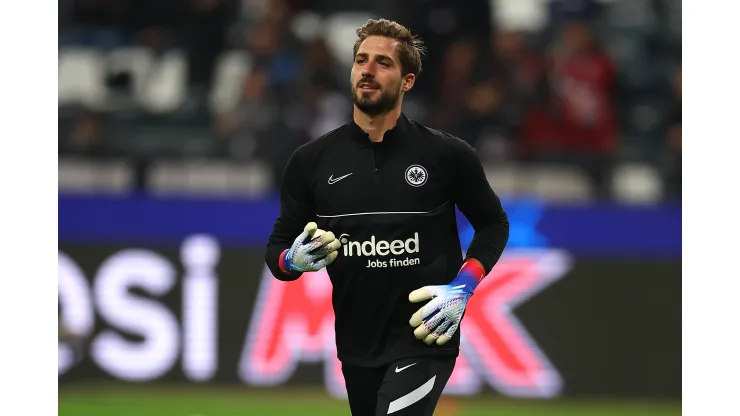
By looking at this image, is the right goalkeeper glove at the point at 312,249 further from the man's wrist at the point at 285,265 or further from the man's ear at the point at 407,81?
the man's ear at the point at 407,81

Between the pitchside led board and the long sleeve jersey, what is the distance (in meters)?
4.42

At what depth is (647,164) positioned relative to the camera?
10477 mm

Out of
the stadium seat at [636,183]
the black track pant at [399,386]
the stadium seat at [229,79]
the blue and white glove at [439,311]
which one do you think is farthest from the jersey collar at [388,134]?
the stadium seat at [229,79]

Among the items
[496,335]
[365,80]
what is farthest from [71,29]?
[365,80]

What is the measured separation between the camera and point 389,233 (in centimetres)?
503

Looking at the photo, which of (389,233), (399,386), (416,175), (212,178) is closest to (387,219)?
(389,233)

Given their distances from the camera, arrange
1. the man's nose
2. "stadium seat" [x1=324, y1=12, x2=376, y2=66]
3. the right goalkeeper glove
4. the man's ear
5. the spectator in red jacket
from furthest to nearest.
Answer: "stadium seat" [x1=324, y1=12, x2=376, y2=66] < the spectator in red jacket < the man's ear < the man's nose < the right goalkeeper glove

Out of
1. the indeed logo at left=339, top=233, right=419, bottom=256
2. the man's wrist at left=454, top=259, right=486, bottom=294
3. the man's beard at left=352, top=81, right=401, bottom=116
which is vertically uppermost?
the man's beard at left=352, top=81, right=401, bottom=116

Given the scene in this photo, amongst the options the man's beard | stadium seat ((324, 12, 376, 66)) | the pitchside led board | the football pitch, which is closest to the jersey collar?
the man's beard

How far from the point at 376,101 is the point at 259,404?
494 cm

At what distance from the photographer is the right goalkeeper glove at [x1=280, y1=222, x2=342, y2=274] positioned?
4883mm

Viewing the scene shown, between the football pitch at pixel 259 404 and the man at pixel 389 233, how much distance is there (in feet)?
13.6

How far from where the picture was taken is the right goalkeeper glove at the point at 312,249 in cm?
488

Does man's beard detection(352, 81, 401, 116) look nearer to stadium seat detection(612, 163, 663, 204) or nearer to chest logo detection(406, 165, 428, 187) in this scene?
chest logo detection(406, 165, 428, 187)
